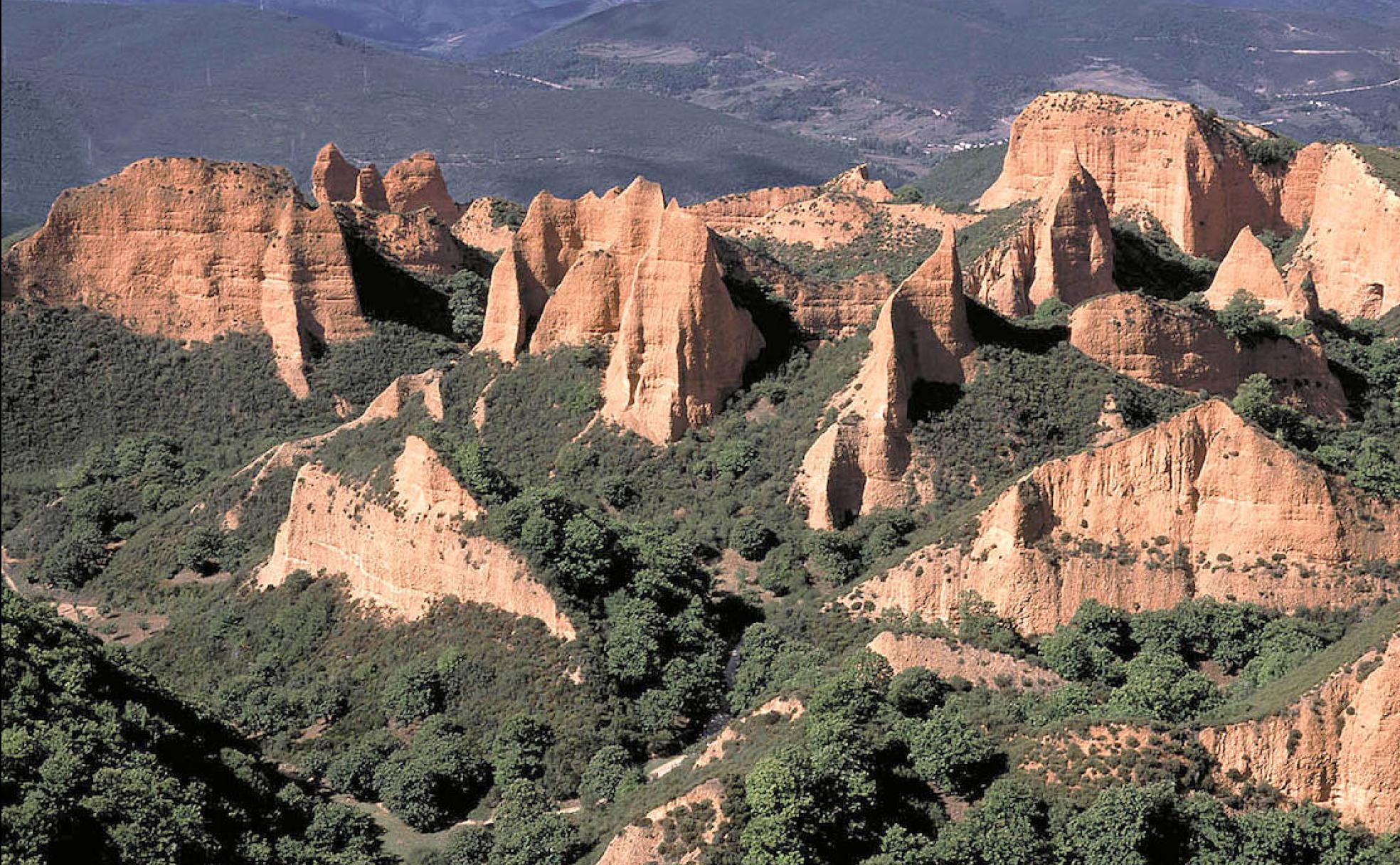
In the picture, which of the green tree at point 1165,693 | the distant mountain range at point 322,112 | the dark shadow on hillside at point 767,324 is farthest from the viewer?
the distant mountain range at point 322,112

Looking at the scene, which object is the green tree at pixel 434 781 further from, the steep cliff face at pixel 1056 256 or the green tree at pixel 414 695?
the steep cliff face at pixel 1056 256

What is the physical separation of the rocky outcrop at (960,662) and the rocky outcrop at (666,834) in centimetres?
717

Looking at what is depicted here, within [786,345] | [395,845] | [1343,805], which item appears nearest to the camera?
[1343,805]

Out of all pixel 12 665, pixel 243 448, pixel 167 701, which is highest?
pixel 12 665

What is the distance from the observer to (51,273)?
6912cm

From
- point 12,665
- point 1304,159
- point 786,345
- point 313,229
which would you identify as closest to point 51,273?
point 313,229

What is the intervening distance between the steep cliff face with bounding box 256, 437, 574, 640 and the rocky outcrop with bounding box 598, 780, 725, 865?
31.1 ft

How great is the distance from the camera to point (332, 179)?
8800 centimetres

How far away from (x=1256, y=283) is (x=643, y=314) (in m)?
21.0

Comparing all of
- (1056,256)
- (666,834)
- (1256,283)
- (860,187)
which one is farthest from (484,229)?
(666,834)

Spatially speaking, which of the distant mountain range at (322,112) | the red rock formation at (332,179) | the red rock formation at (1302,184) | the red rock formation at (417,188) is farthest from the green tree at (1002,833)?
the distant mountain range at (322,112)

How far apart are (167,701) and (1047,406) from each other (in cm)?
2407

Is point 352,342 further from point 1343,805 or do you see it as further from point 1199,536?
point 1343,805

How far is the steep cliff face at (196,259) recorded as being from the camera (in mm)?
68688
